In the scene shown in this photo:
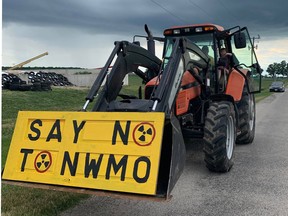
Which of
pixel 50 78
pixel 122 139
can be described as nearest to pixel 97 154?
pixel 122 139

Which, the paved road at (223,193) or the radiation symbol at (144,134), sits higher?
the radiation symbol at (144,134)

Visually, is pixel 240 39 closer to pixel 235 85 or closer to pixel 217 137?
pixel 235 85

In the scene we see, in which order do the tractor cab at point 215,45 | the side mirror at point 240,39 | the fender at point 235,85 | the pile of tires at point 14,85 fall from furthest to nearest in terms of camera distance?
the pile of tires at point 14,85
the fender at point 235,85
the tractor cab at point 215,45
the side mirror at point 240,39

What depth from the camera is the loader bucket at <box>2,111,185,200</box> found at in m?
3.70

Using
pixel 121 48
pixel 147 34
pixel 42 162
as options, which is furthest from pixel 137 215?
pixel 147 34

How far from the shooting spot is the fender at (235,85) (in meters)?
7.12

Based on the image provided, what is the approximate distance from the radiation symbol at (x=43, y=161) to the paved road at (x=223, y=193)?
0.70m

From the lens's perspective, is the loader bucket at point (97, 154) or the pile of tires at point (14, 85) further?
the pile of tires at point (14, 85)

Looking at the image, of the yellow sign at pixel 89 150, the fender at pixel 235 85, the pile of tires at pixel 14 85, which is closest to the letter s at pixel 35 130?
Result: the yellow sign at pixel 89 150

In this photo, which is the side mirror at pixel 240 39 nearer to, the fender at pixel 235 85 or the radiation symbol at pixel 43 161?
the fender at pixel 235 85

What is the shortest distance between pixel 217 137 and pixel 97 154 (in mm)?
2281

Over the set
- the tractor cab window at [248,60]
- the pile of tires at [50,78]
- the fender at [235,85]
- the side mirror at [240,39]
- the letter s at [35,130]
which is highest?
the side mirror at [240,39]

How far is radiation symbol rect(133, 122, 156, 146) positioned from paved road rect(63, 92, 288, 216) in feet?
3.55

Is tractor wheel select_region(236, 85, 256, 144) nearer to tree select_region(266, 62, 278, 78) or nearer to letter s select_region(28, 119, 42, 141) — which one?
letter s select_region(28, 119, 42, 141)
